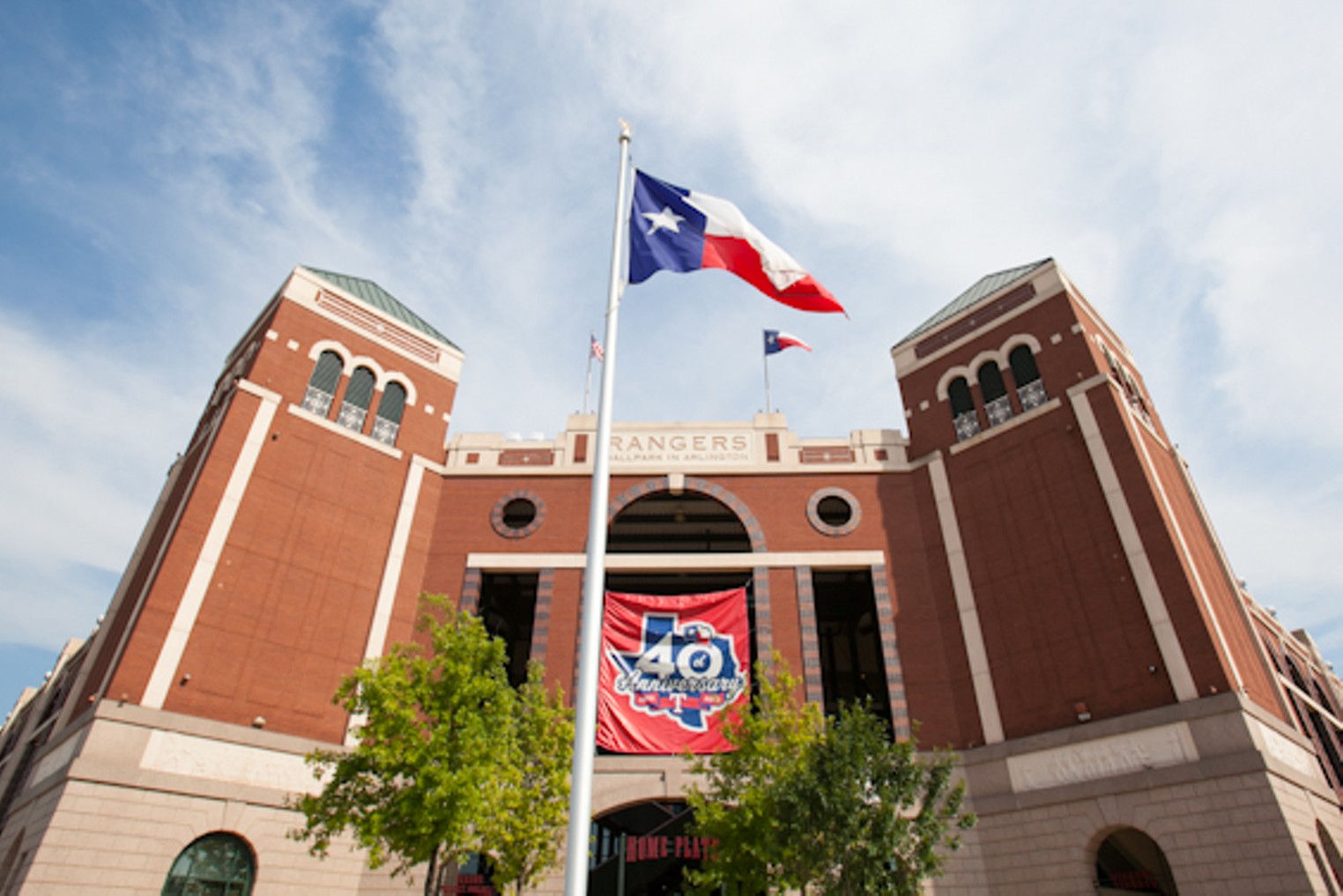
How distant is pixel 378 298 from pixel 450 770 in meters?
21.9

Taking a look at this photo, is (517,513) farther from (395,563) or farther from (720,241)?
(720,241)

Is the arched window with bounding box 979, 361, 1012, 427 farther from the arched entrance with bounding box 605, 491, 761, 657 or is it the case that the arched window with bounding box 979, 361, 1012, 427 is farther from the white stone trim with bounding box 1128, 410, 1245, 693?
the arched entrance with bounding box 605, 491, 761, 657

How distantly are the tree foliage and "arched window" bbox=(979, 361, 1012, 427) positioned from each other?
14.2 m

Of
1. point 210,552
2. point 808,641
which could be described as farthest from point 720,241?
point 210,552

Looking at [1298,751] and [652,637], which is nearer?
[1298,751]

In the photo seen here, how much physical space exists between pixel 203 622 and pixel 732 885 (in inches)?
685

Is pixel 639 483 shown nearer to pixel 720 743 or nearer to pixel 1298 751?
pixel 720 743

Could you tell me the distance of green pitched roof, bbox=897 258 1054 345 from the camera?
33844mm

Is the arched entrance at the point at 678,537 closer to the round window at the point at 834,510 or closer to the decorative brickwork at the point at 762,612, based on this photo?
the decorative brickwork at the point at 762,612

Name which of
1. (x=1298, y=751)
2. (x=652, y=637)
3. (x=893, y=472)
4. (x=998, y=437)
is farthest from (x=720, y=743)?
(x=1298, y=751)

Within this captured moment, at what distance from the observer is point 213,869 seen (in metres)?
23.2

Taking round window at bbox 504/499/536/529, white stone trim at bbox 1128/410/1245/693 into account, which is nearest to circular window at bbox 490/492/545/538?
round window at bbox 504/499/536/529

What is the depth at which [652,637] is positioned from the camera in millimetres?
29016

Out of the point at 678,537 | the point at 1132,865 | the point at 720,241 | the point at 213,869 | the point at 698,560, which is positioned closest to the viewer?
the point at 720,241
